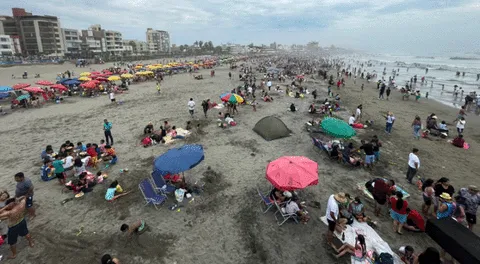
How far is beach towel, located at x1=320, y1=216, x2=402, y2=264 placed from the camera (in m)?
5.30

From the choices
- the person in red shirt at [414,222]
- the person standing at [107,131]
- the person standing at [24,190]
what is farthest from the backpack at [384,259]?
the person standing at [107,131]

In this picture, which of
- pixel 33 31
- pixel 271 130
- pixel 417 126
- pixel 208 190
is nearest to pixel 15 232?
pixel 208 190

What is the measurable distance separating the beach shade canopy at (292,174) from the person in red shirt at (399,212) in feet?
6.79

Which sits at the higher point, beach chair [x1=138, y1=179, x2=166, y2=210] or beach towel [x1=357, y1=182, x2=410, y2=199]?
beach chair [x1=138, y1=179, x2=166, y2=210]

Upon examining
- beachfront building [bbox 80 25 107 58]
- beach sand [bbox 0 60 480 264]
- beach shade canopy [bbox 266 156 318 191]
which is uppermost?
beachfront building [bbox 80 25 107 58]

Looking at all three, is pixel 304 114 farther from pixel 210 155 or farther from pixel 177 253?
pixel 177 253

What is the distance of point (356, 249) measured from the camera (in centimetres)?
525

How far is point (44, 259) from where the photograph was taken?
5359mm

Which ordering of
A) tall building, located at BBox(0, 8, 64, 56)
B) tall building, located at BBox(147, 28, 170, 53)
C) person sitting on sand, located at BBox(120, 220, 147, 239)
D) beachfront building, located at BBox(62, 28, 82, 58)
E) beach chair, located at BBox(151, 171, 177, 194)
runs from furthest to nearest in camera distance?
tall building, located at BBox(147, 28, 170, 53)
beachfront building, located at BBox(62, 28, 82, 58)
tall building, located at BBox(0, 8, 64, 56)
beach chair, located at BBox(151, 171, 177, 194)
person sitting on sand, located at BBox(120, 220, 147, 239)

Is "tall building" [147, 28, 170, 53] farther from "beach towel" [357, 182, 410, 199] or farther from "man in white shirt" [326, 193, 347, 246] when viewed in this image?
"man in white shirt" [326, 193, 347, 246]

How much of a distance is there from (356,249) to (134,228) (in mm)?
5462

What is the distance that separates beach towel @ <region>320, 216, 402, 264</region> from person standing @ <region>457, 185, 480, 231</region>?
247 cm

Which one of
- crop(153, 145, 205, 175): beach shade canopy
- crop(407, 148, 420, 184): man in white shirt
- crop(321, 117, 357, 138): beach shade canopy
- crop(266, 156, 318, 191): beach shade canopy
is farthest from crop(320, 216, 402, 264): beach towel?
crop(153, 145, 205, 175): beach shade canopy

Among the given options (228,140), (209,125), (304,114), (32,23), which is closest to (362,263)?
(228,140)
